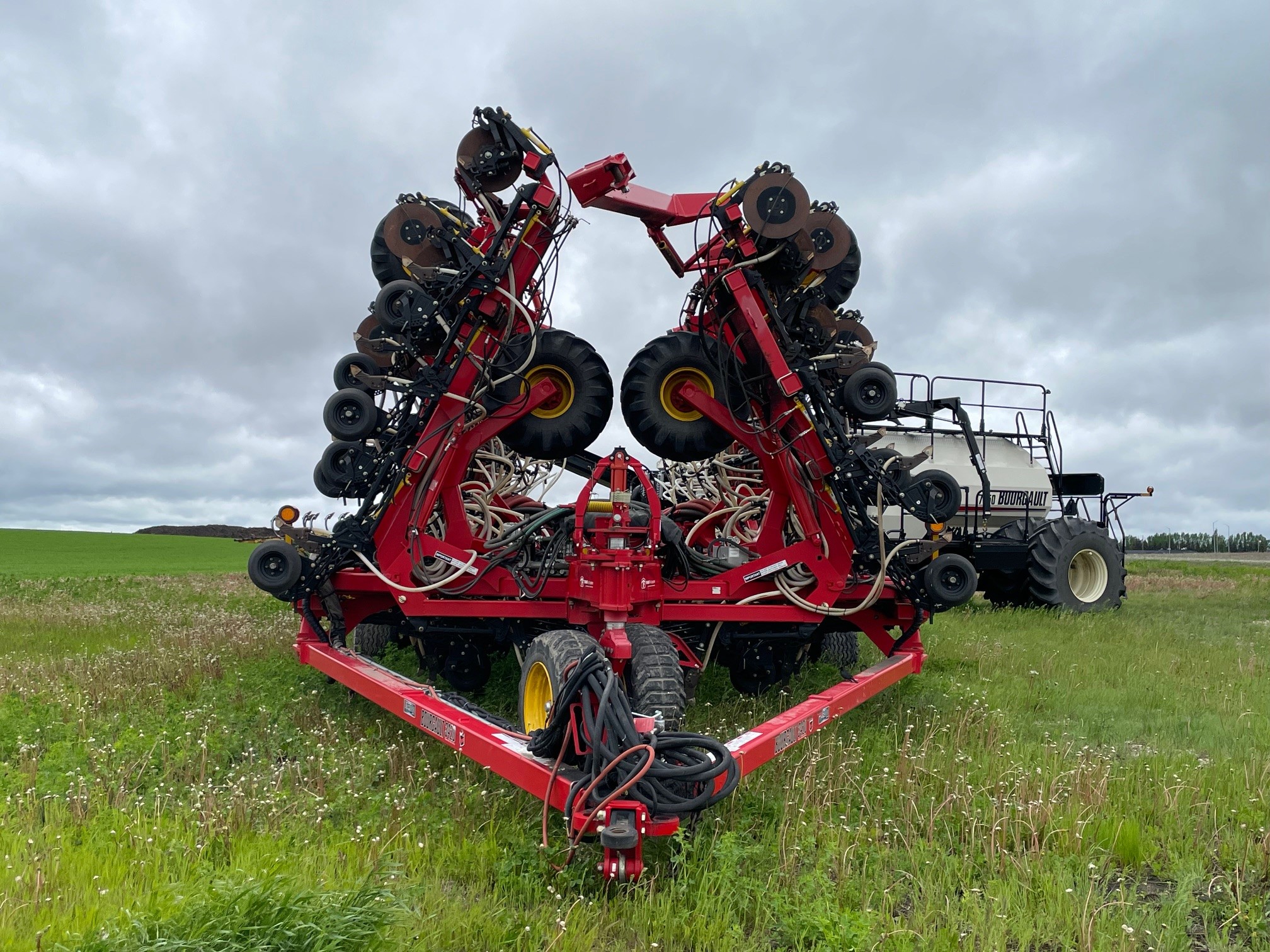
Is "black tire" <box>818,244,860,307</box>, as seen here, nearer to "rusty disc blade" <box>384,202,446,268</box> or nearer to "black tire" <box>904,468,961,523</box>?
"black tire" <box>904,468,961,523</box>

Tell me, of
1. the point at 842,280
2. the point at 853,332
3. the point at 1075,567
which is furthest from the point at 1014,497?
the point at 842,280

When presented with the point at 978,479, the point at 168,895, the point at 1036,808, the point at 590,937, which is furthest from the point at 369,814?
the point at 978,479

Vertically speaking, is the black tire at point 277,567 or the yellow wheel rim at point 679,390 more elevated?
the yellow wheel rim at point 679,390

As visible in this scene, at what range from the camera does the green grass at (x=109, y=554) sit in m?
25.8

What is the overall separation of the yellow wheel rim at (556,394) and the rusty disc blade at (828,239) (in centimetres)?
192

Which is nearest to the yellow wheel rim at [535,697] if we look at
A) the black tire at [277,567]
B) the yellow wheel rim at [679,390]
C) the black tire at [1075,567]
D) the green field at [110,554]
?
the black tire at [277,567]

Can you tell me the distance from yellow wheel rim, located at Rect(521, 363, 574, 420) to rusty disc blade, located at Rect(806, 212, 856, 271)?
1.92 m

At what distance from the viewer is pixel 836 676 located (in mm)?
7598

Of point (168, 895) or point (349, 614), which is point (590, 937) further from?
point (349, 614)

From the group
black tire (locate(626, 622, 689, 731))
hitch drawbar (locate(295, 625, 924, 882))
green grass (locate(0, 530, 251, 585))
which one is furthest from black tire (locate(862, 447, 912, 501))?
green grass (locate(0, 530, 251, 585))

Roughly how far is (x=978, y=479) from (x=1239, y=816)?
9292 millimetres

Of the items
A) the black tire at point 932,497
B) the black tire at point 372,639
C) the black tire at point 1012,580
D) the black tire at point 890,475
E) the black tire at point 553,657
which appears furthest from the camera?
the black tire at point 1012,580

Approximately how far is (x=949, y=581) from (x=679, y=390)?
2275mm

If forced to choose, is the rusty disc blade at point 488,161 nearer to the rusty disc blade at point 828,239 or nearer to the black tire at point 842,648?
the rusty disc blade at point 828,239
